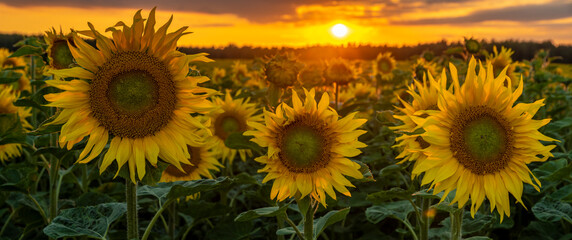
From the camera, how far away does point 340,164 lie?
213cm

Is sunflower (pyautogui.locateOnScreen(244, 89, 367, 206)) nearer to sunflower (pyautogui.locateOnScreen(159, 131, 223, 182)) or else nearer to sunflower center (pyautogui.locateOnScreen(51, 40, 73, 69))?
sunflower center (pyautogui.locateOnScreen(51, 40, 73, 69))

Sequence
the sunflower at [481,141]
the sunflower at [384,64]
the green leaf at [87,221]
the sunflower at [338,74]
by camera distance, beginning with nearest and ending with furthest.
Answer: the sunflower at [481,141], the green leaf at [87,221], the sunflower at [338,74], the sunflower at [384,64]

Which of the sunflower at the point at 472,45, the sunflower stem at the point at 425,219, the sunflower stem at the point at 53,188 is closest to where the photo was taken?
Result: the sunflower stem at the point at 425,219

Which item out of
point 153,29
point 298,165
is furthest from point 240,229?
point 153,29

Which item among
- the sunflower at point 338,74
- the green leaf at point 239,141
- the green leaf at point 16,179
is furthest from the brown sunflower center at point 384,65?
the green leaf at point 239,141

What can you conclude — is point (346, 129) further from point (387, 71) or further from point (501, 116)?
point (387, 71)

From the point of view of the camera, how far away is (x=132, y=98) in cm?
189

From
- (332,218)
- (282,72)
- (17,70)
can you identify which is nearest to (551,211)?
(332,218)

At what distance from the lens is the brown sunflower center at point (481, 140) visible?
6.29 ft

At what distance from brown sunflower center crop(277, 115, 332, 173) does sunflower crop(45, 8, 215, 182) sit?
392mm

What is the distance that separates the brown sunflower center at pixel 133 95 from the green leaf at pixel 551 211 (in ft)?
6.30

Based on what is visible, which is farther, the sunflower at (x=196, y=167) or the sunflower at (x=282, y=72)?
the sunflower at (x=196, y=167)

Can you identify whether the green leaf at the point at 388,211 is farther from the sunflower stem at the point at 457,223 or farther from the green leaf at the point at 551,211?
the green leaf at the point at 551,211

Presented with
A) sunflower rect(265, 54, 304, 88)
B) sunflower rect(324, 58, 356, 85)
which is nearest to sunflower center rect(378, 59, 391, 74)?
sunflower rect(324, 58, 356, 85)
